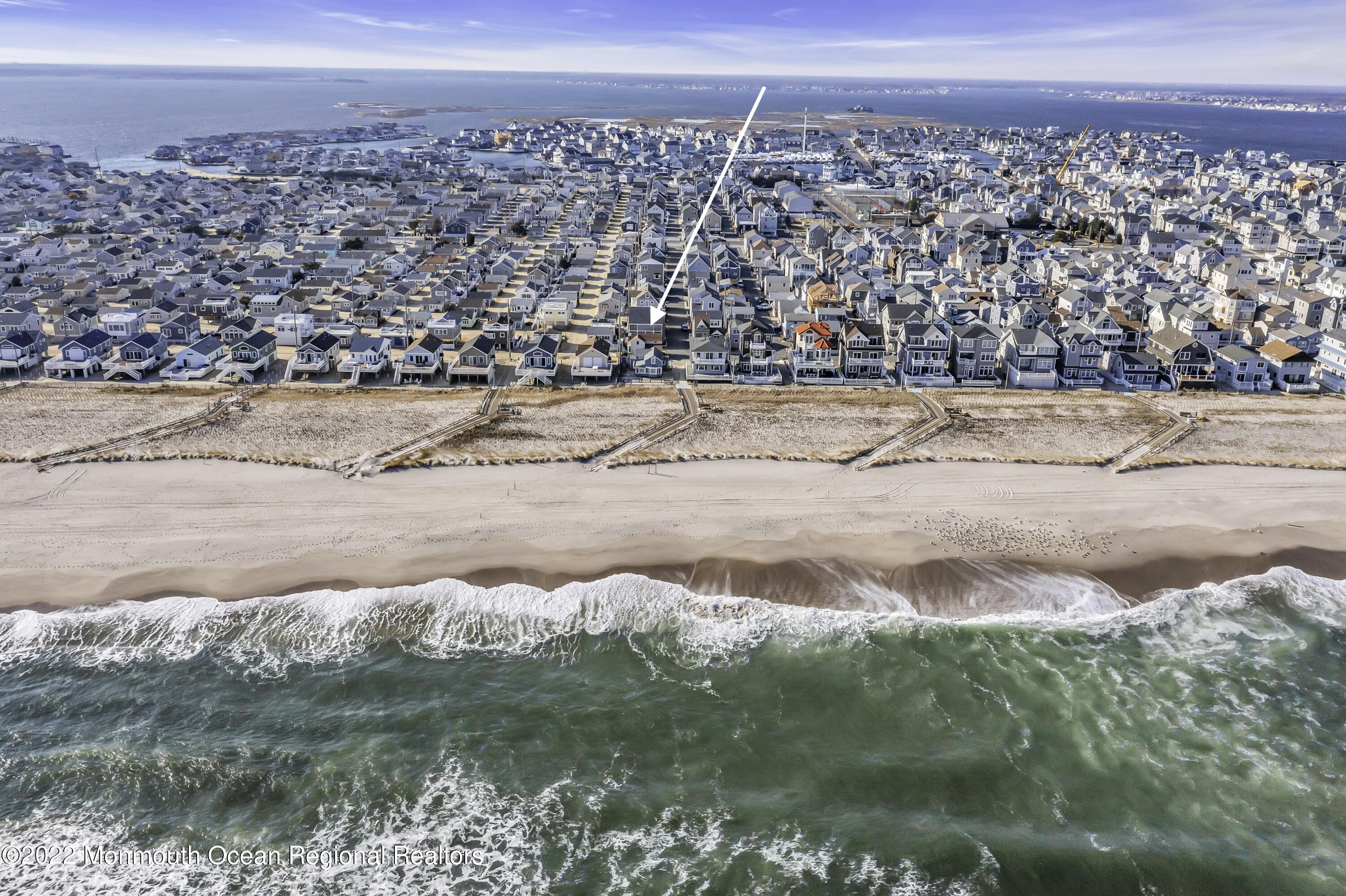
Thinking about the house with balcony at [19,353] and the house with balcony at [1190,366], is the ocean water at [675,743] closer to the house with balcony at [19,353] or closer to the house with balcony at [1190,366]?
the house with balcony at [1190,366]

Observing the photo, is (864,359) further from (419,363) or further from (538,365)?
(419,363)

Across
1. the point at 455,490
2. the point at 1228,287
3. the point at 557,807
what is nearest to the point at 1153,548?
the point at 557,807

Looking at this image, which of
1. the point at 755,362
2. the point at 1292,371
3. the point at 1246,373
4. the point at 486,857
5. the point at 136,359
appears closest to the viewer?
the point at 486,857

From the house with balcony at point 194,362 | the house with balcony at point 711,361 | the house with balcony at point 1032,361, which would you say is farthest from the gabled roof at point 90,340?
the house with balcony at point 1032,361

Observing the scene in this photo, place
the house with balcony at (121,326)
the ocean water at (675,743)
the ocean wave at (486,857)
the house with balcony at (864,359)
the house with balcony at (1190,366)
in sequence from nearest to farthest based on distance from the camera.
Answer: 1. the ocean wave at (486,857)
2. the ocean water at (675,743)
3. the house with balcony at (1190,366)
4. the house with balcony at (864,359)
5. the house with balcony at (121,326)

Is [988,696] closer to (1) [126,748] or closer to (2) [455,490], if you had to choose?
(2) [455,490]

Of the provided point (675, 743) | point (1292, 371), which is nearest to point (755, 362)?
point (675, 743)

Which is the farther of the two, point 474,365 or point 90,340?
point 90,340
